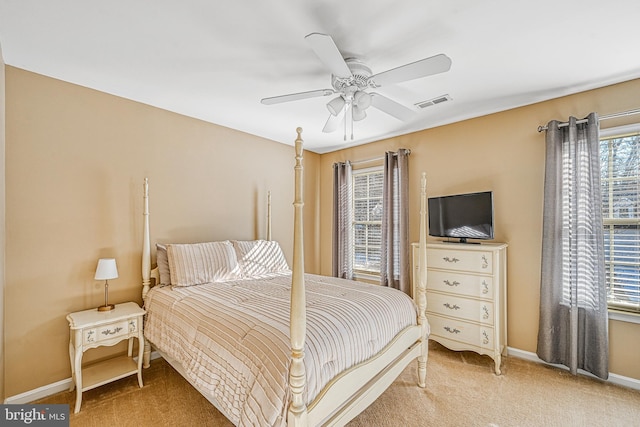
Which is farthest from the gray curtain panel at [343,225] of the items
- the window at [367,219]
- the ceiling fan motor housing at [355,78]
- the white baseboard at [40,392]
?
the white baseboard at [40,392]

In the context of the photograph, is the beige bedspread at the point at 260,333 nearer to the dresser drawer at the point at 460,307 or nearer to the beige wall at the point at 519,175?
the dresser drawer at the point at 460,307

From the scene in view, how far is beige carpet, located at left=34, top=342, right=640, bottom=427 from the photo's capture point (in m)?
Result: 2.01

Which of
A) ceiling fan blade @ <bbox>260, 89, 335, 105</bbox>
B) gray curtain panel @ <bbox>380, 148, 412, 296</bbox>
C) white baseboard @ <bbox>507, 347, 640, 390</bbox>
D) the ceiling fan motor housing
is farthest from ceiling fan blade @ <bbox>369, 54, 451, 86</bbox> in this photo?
white baseboard @ <bbox>507, 347, 640, 390</bbox>

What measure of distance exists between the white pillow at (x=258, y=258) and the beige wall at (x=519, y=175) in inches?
83.3

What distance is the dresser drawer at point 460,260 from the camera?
2703mm

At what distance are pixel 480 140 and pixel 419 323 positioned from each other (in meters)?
2.15

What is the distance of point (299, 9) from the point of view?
164 centimetres

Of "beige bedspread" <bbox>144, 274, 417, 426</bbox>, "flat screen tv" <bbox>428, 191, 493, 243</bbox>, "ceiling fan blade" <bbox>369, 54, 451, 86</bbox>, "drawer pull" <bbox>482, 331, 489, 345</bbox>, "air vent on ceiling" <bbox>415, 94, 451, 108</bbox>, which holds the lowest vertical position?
"drawer pull" <bbox>482, 331, 489, 345</bbox>

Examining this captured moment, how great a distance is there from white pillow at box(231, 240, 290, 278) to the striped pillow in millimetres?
114

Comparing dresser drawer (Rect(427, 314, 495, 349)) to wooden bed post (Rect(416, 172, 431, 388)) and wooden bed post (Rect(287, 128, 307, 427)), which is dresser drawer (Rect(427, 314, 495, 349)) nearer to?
wooden bed post (Rect(416, 172, 431, 388))

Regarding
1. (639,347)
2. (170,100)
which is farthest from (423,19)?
(639,347)

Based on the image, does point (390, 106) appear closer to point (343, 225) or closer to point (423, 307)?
point (423, 307)

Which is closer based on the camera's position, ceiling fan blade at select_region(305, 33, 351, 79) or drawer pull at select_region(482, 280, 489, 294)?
ceiling fan blade at select_region(305, 33, 351, 79)

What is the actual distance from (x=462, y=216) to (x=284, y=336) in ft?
8.02
